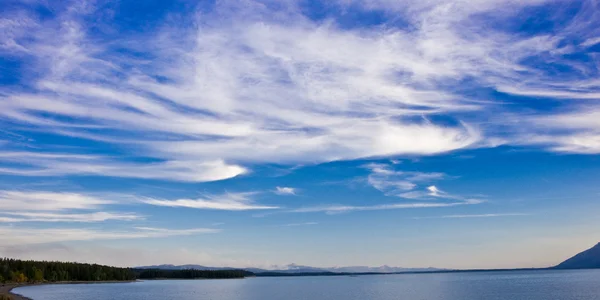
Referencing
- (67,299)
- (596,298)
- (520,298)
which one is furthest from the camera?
(67,299)

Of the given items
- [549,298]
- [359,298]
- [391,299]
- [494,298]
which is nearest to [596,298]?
[549,298]

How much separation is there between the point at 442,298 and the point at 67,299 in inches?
4192

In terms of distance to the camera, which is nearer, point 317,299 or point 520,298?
point 520,298

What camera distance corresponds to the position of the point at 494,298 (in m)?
141

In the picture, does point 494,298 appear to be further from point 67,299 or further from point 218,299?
point 67,299

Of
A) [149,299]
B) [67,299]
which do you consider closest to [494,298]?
[149,299]

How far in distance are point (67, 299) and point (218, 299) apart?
42.8 metres

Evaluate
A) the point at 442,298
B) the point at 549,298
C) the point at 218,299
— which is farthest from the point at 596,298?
the point at 218,299

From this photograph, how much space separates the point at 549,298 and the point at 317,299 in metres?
61.6

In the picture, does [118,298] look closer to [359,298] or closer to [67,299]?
[67,299]

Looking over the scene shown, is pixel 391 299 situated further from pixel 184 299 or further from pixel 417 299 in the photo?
pixel 184 299

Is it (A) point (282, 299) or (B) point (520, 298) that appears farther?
(A) point (282, 299)

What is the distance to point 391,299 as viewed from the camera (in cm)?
14588

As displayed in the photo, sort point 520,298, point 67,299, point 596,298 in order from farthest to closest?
point 67,299, point 520,298, point 596,298
